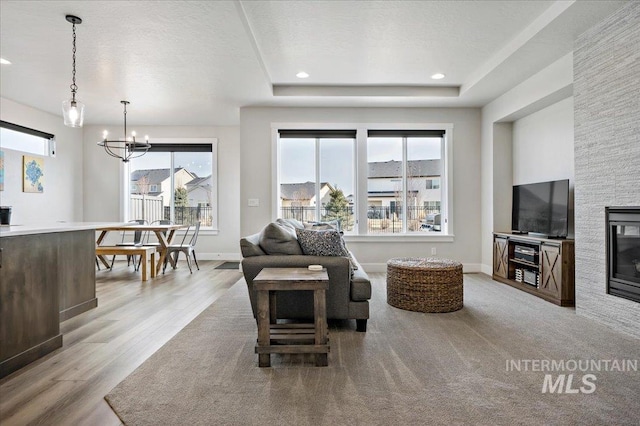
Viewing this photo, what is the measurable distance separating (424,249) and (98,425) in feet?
16.8

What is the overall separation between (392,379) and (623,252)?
7.99ft

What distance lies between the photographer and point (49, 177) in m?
6.50

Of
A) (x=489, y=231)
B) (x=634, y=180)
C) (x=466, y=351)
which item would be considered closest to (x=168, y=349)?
(x=466, y=351)

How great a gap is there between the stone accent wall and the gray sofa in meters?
2.14

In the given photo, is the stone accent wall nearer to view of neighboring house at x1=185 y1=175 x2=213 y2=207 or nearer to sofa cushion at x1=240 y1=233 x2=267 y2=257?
sofa cushion at x1=240 y1=233 x2=267 y2=257

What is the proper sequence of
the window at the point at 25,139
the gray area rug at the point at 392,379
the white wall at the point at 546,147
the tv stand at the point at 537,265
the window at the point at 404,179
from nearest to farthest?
the gray area rug at the point at 392,379, the tv stand at the point at 537,265, the white wall at the point at 546,147, the window at the point at 25,139, the window at the point at 404,179

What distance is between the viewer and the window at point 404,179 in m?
6.12

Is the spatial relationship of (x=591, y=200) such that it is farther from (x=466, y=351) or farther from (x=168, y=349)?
(x=168, y=349)

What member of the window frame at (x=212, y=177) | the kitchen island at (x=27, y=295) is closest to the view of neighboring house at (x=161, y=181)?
the window frame at (x=212, y=177)

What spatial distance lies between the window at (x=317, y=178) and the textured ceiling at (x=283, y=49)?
0.76m

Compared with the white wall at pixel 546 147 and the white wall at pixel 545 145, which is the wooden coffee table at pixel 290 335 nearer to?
the white wall at pixel 546 147

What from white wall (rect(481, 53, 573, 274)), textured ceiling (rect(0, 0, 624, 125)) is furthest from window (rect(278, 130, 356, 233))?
white wall (rect(481, 53, 573, 274))

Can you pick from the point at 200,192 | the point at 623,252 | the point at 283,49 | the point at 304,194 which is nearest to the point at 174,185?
the point at 200,192

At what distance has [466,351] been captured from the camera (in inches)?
101
